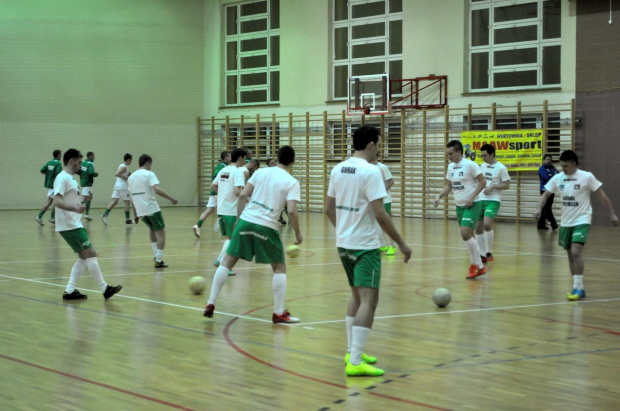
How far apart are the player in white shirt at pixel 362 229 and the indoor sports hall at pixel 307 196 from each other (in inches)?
13.4

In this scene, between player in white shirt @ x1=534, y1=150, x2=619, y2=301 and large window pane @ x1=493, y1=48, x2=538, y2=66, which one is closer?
player in white shirt @ x1=534, y1=150, x2=619, y2=301

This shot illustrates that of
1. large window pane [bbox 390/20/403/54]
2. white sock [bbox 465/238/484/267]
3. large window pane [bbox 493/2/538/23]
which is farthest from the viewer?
large window pane [bbox 390/20/403/54]

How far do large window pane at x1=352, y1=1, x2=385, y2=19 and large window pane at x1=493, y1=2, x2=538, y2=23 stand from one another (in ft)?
14.9

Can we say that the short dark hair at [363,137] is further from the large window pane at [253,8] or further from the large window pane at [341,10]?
the large window pane at [253,8]

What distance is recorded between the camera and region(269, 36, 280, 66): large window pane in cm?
3238

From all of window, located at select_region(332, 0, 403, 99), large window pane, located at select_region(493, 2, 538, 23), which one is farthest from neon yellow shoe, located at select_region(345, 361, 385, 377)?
window, located at select_region(332, 0, 403, 99)

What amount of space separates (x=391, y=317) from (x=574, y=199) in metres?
3.10

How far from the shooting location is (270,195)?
29.2 feet

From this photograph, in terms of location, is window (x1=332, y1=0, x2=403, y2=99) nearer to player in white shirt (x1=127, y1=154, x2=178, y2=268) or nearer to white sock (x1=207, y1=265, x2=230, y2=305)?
player in white shirt (x1=127, y1=154, x2=178, y2=268)

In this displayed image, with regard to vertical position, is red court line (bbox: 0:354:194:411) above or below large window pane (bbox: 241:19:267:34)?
below

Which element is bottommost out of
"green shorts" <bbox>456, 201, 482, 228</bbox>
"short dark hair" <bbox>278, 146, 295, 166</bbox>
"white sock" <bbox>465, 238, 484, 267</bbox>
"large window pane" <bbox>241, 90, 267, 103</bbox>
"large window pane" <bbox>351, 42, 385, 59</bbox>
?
"white sock" <bbox>465, 238, 484, 267</bbox>

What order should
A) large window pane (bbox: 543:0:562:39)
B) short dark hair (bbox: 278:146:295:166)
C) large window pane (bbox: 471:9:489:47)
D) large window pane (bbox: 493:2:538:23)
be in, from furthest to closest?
large window pane (bbox: 471:9:489:47), large window pane (bbox: 493:2:538:23), large window pane (bbox: 543:0:562:39), short dark hair (bbox: 278:146:295:166)

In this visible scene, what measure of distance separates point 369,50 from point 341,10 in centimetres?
203

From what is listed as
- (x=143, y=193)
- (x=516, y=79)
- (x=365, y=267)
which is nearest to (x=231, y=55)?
(x=516, y=79)
